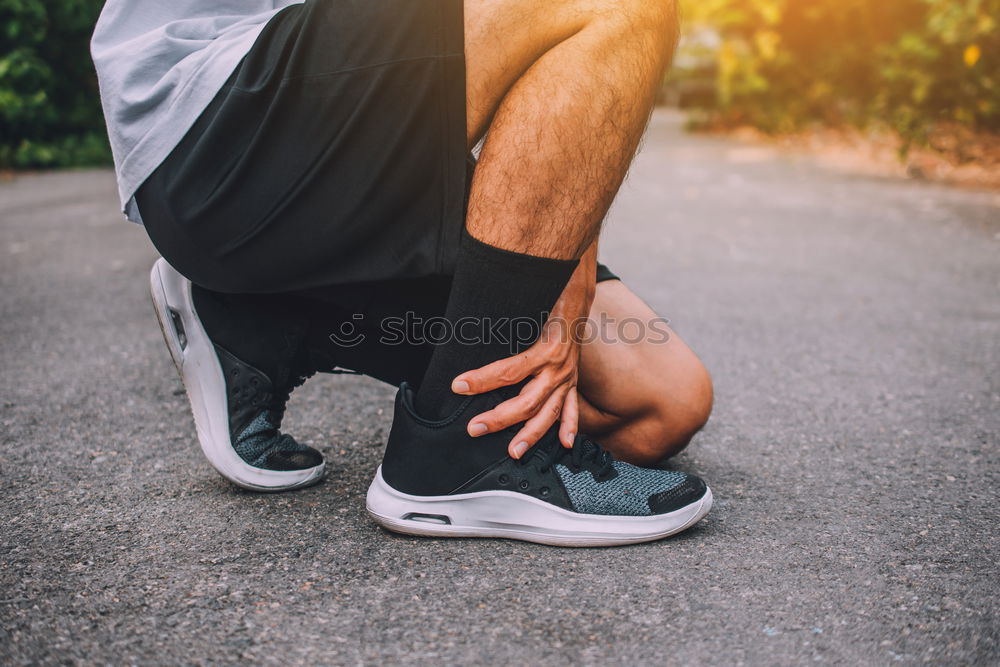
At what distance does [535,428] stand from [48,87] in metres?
8.47

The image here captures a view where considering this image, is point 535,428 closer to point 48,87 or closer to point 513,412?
point 513,412

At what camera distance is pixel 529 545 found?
57.2 inches

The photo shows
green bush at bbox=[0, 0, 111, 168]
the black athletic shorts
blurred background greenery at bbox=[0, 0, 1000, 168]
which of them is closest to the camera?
the black athletic shorts

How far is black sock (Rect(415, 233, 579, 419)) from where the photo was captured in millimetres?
1365

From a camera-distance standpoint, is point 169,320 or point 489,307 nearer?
point 489,307

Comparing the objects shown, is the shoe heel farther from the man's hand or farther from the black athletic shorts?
the man's hand

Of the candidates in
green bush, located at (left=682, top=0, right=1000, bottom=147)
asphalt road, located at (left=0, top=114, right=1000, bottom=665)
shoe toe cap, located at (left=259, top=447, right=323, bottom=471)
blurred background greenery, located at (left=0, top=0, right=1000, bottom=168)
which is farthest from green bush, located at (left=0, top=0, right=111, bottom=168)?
shoe toe cap, located at (left=259, top=447, right=323, bottom=471)

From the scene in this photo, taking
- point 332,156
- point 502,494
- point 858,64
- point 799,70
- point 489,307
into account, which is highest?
point 332,156

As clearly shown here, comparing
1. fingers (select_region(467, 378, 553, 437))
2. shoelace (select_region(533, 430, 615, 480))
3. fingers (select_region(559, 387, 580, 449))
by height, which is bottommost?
shoelace (select_region(533, 430, 615, 480))

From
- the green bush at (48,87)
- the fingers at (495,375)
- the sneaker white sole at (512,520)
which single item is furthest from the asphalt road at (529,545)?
the green bush at (48,87)

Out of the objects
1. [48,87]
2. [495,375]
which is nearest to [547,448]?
[495,375]

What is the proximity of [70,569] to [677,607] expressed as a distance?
93 centimetres

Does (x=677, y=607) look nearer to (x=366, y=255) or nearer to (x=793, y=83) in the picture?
(x=366, y=255)

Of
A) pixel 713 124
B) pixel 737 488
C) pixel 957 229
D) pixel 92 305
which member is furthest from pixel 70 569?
pixel 713 124
